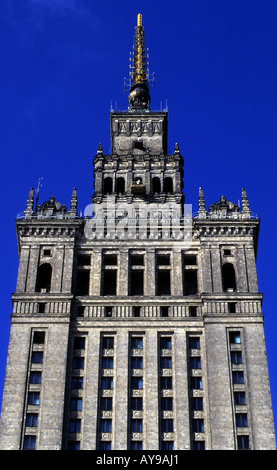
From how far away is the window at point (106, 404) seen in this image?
249ft

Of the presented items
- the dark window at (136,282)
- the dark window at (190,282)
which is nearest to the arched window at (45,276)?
the dark window at (136,282)

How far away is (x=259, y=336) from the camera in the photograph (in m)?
79.4

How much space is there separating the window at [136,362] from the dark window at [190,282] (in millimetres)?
9694

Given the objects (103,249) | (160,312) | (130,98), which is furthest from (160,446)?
(130,98)

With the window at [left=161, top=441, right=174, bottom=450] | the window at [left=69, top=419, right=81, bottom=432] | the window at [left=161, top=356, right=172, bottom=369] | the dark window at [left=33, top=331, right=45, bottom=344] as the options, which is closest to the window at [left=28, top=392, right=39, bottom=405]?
the window at [left=69, top=419, right=81, bottom=432]

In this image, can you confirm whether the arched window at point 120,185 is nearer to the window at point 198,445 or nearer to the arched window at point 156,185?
the arched window at point 156,185

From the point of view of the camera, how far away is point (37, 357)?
78.5 m

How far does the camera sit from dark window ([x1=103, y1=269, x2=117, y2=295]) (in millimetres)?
86500

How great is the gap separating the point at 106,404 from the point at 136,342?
6969mm

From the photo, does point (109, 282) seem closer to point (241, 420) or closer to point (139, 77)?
point (241, 420)

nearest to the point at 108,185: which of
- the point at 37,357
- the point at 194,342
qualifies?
the point at 194,342

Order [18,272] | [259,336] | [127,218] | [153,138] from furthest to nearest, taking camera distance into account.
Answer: [153,138]
[127,218]
[18,272]
[259,336]

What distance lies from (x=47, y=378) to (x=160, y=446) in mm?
11369

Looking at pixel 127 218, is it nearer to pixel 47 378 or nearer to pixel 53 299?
pixel 53 299
